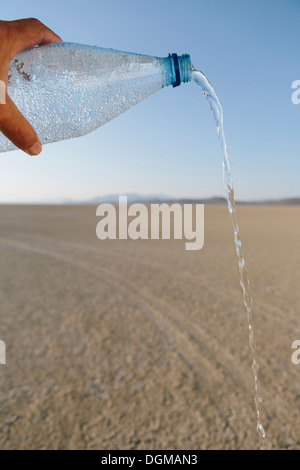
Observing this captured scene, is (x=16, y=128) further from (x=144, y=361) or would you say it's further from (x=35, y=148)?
(x=144, y=361)

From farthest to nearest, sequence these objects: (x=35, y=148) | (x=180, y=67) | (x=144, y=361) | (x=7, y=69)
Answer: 1. (x=144, y=361)
2. (x=180, y=67)
3. (x=35, y=148)
4. (x=7, y=69)

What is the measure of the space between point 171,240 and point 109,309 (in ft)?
25.5

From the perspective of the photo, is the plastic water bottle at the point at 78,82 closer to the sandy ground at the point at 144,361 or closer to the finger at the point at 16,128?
the finger at the point at 16,128

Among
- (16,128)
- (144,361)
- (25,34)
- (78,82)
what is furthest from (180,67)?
(144,361)

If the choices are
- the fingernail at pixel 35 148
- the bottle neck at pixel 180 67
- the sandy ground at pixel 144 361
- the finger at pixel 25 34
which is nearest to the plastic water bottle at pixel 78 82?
the bottle neck at pixel 180 67

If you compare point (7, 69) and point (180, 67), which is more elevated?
point (180, 67)

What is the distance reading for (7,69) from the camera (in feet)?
3.39

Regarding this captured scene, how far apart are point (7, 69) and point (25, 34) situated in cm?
16

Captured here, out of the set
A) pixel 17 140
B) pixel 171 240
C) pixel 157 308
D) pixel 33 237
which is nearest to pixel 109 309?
pixel 157 308

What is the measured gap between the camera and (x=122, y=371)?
3320 mm

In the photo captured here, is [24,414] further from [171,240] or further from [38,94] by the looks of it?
[171,240]

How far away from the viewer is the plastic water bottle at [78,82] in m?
1.60

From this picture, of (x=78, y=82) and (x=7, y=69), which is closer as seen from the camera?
(x=7, y=69)
